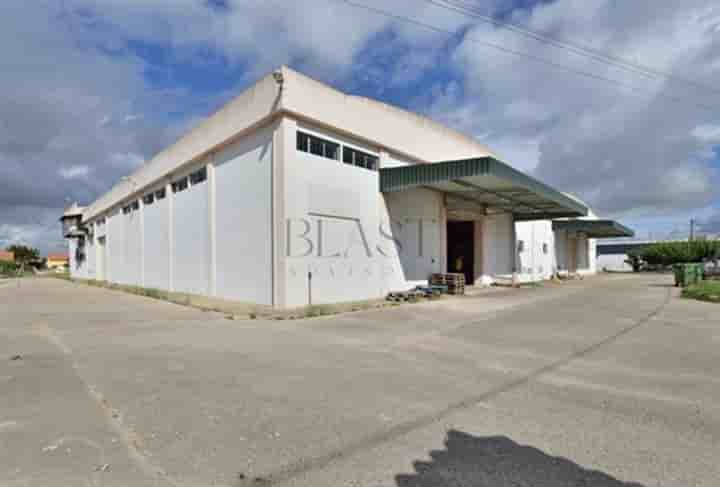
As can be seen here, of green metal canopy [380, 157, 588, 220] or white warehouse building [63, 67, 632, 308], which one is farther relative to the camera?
green metal canopy [380, 157, 588, 220]

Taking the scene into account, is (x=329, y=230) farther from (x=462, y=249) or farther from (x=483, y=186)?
(x=462, y=249)

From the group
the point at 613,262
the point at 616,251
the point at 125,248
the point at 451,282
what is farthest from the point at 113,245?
the point at 616,251

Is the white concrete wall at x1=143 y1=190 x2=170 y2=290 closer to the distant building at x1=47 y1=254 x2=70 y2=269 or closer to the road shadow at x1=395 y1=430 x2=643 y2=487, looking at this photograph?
the road shadow at x1=395 y1=430 x2=643 y2=487

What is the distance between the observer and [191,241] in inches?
747

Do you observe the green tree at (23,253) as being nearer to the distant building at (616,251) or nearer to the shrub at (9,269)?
the shrub at (9,269)

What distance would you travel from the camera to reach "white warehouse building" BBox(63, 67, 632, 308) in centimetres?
1339

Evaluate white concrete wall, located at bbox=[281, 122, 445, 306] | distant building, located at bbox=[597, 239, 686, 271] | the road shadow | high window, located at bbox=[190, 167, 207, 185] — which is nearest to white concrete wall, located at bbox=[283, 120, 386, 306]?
white concrete wall, located at bbox=[281, 122, 445, 306]

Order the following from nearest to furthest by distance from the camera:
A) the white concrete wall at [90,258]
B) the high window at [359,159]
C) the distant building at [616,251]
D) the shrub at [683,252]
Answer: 1. the high window at [359,159]
2. the white concrete wall at [90,258]
3. the shrub at [683,252]
4. the distant building at [616,251]

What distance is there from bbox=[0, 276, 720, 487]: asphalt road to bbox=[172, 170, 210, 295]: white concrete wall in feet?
28.6

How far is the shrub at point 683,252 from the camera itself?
143 ft

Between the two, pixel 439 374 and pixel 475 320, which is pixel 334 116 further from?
pixel 439 374

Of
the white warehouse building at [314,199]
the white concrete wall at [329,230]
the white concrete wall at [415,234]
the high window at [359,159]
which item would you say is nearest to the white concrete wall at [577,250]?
the white warehouse building at [314,199]

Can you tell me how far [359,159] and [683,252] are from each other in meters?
49.4

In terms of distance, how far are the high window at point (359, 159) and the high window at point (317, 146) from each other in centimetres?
56
